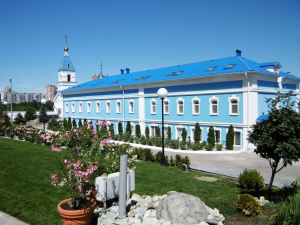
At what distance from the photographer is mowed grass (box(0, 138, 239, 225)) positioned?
6312mm

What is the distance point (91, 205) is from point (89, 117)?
31047 mm

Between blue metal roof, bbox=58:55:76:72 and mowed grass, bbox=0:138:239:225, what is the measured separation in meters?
37.2

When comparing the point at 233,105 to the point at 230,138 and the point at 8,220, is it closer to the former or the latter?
the point at 230,138

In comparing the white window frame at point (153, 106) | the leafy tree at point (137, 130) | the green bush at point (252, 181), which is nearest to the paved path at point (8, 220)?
the green bush at point (252, 181)

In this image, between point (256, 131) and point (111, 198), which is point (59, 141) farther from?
point (256, 131)

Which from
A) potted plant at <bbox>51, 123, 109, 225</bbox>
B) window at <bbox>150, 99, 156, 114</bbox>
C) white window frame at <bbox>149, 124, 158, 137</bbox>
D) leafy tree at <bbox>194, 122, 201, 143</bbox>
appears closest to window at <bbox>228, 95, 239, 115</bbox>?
leafy tree at <bbox>194, 122, 201, 143</bbox>

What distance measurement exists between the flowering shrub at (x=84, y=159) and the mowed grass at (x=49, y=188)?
50 centimetres

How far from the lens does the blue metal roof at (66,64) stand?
47278 mm

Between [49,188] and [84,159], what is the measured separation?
3.10m

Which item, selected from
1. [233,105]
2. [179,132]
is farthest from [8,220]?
[179,132]

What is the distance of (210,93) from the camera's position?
21641 millimetres

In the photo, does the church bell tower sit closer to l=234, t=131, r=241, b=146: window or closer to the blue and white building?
the blue and white building

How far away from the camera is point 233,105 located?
20.3 metres

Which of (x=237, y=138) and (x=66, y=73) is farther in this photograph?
(x=66, y=73)
